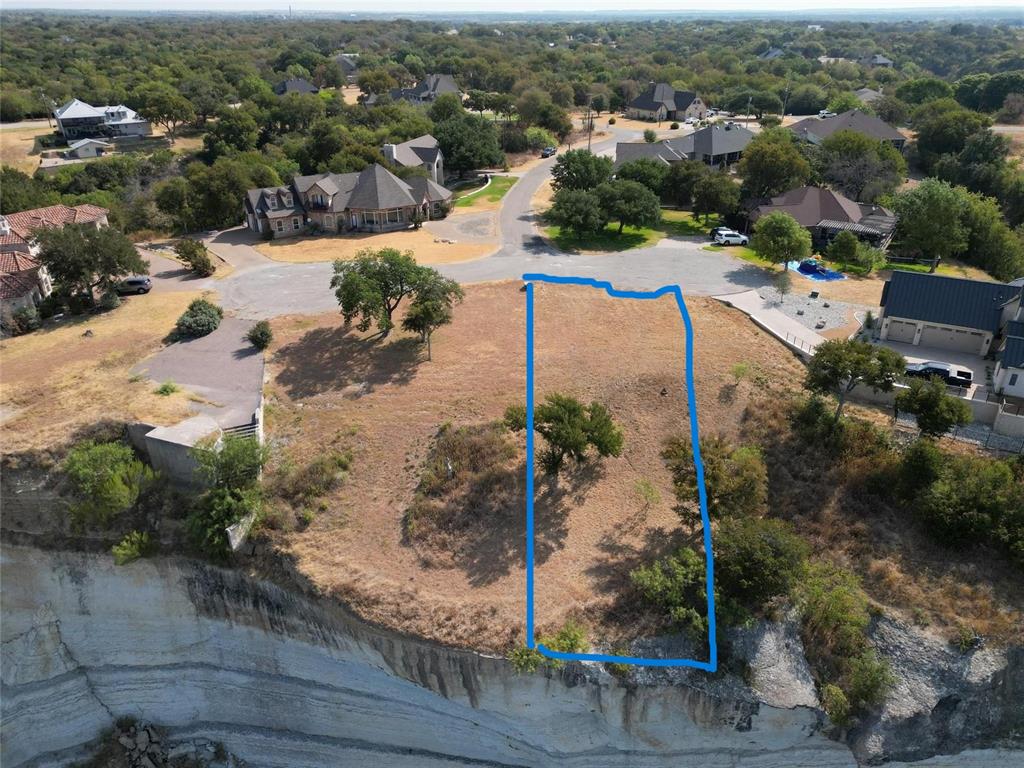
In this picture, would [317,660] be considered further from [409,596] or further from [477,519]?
[477,519]

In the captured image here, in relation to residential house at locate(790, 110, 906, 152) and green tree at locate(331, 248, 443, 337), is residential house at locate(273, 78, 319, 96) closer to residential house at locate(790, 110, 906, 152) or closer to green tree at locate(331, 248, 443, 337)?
residential house at locate(790, 110, 906, 152)

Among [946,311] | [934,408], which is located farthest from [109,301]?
[946,311]

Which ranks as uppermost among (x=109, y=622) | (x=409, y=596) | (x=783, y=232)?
(x=783, y=232)

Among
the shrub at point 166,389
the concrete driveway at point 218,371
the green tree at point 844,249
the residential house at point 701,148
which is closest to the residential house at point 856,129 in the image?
the residential house at point 701,148

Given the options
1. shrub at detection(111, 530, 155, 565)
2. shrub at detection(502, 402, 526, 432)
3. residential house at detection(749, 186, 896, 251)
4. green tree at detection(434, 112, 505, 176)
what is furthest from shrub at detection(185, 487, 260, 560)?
green tree at detection(434, 112, 505, 176)

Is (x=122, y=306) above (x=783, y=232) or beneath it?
beneath

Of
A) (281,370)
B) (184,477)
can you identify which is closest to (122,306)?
(281,370)
